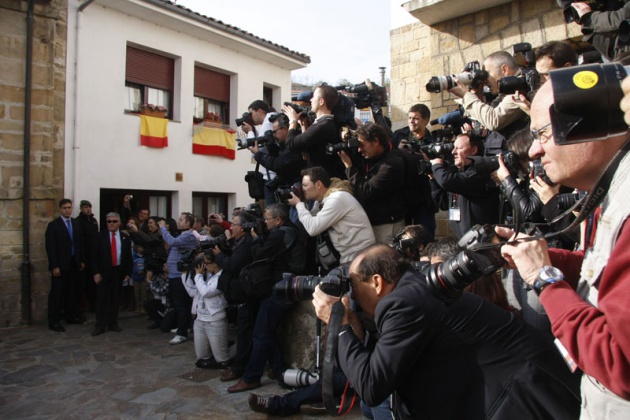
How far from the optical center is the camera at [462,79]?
3.86m

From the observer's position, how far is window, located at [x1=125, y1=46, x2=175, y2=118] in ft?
33.6

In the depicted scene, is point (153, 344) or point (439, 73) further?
point (439, 73)

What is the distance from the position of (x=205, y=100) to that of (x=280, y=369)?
28.7 ft

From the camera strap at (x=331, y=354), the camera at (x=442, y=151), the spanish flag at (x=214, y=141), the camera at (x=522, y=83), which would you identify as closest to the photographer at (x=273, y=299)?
the camera at (x=442, y=151)

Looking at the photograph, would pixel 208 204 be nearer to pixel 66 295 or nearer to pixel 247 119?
pixel 66 295

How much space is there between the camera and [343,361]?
2125 millimetres

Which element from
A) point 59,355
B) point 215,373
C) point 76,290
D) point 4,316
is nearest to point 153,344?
point 59,355

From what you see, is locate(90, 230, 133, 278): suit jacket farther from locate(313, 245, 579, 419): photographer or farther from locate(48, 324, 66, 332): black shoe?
locate(313, 245, 579, 419): photographer

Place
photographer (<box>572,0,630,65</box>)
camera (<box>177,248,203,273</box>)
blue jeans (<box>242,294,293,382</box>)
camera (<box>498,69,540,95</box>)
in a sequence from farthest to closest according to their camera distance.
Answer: camera (<box>177,248,203,273</box>) → blue jeans (<box>242,294,293,382</box>) → camera (<box>498,69,540,95</box>) → photographer (<box>572,0,630,65</box>)

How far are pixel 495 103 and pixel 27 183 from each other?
23.0 feet

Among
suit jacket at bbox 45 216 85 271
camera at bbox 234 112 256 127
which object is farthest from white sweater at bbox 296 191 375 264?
suit jacket at bbox 45 216 85 271

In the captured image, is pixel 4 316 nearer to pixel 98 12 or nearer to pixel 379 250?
pixel 98 12

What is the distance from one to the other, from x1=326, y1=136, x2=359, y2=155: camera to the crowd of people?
1.3 inches

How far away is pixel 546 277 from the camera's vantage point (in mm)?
1361
